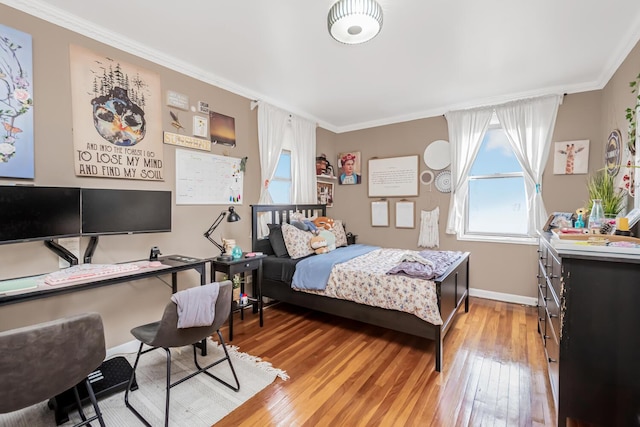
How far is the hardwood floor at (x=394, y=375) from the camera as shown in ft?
5.68

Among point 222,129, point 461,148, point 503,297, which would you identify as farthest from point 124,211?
point 503,297

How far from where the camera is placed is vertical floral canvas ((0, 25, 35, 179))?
6.13 ft

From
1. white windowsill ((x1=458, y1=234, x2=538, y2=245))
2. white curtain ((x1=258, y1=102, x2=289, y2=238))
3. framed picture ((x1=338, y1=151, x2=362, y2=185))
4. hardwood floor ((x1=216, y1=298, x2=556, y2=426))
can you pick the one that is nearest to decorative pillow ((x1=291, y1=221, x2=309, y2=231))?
white curtain ((x1=258, y1=102, x2=289, y2=238))

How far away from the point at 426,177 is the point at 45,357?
4.22 metres

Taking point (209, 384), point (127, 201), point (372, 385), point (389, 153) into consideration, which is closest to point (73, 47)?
point (127, 201)

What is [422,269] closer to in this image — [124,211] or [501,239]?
[501,239]

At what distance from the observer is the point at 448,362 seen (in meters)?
2.33

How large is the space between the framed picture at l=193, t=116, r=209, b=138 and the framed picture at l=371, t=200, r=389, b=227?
276 centimetres

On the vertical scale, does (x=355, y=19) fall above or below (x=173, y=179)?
above

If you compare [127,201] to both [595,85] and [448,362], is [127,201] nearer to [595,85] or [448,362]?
[448,362]

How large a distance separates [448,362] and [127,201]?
2.92 m

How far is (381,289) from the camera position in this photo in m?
2.52

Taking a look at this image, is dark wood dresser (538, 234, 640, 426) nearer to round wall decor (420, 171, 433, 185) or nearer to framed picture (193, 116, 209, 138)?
round wall decor (420, 171, 433, 185)

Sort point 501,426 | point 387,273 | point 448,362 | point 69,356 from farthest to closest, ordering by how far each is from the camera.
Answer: point 387,273 < point 448,362 < point 501,426 < point 69,356
